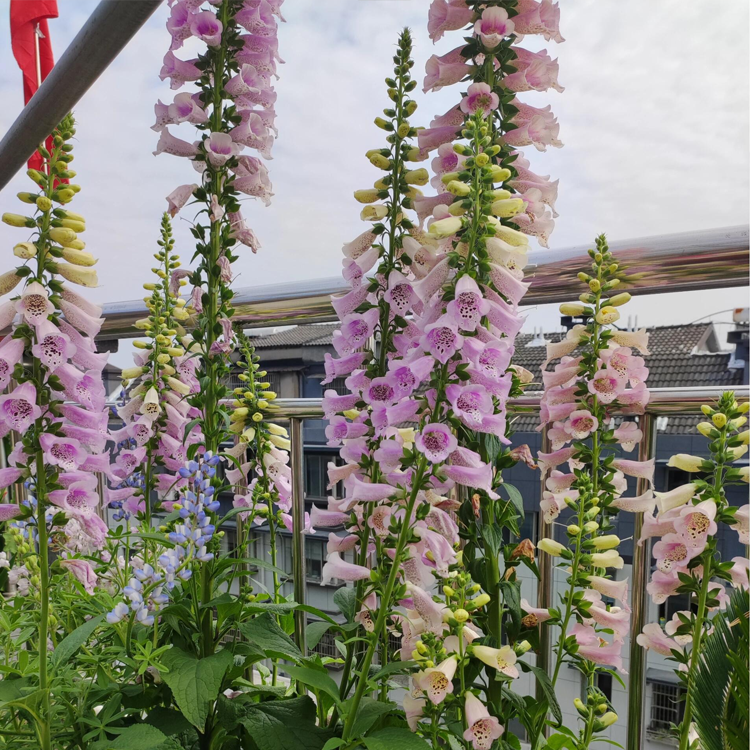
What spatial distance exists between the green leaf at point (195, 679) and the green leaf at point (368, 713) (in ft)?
0.58

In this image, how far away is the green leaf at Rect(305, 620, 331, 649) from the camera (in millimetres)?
895

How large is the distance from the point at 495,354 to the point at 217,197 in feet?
1.66

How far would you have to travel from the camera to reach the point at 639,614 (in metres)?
0.97

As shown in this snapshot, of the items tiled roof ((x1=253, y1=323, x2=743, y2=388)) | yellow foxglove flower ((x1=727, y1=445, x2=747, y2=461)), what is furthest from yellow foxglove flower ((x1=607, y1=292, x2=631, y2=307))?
tiled roof ((x1=253, y1=323, x2=743, y2=388))

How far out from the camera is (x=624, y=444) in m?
0.88

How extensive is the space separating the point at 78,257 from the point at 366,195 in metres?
0.40

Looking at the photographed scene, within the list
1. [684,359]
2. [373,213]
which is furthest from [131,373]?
[684,359]

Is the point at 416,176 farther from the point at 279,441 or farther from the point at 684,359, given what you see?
the point at 684,359

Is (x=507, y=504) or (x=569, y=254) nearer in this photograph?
(x=507, y=504)

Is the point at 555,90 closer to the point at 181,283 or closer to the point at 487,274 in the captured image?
the point at 487,274

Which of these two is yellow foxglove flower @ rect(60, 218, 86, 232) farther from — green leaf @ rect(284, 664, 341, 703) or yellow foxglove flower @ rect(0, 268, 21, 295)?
green leaf @ rect(284, 664, 341, 703)

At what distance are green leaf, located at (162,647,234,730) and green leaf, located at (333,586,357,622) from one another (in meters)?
0.16

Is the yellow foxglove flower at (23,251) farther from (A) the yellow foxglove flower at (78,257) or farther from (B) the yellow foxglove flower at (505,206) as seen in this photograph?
(B) the yellow foxglove flower at (505,206)

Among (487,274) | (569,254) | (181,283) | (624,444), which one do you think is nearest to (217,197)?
(181,283)
